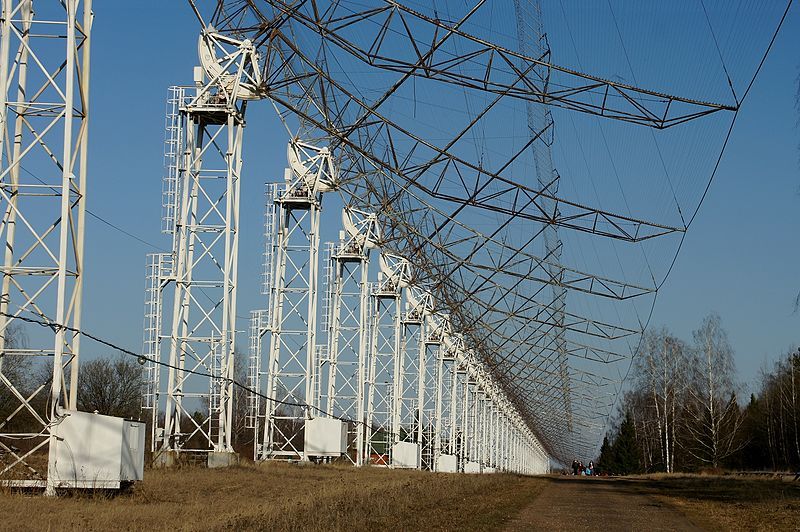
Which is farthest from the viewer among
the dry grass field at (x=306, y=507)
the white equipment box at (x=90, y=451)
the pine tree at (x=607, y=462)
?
the pine tree at (x=607, y=462)

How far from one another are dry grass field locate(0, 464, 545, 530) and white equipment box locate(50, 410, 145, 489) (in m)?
0.38

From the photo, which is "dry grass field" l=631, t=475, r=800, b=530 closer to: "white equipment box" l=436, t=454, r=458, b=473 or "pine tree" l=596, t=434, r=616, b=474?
"white equipment box" l=436, t=454, r=458, b=473

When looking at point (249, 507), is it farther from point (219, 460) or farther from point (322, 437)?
point (322, 437)

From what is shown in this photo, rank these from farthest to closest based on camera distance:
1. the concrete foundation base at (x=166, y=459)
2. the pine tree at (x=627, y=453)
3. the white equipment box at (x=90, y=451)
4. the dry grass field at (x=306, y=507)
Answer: the pine tree at (x=627, y=453) → the concrete foundation base at (x=166, y=459) → the white equipment box at (x=90, y=451) → the dry grass field at (x=306, y=507)

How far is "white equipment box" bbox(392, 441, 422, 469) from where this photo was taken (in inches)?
2189

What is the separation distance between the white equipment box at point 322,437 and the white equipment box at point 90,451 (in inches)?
987

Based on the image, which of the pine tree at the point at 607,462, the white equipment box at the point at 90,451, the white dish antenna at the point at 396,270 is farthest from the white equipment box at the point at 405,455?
the pine tree at the point at 607,462

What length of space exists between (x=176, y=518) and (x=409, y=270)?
132 ft

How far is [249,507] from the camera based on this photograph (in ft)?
57.9

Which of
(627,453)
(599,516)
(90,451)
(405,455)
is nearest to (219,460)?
(90,451)

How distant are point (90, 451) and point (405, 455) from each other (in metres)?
39.4

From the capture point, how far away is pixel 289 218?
4144cm

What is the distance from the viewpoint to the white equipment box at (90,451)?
1742cm

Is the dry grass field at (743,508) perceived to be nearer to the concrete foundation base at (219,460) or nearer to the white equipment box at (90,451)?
the white equipment box at (90,451)
